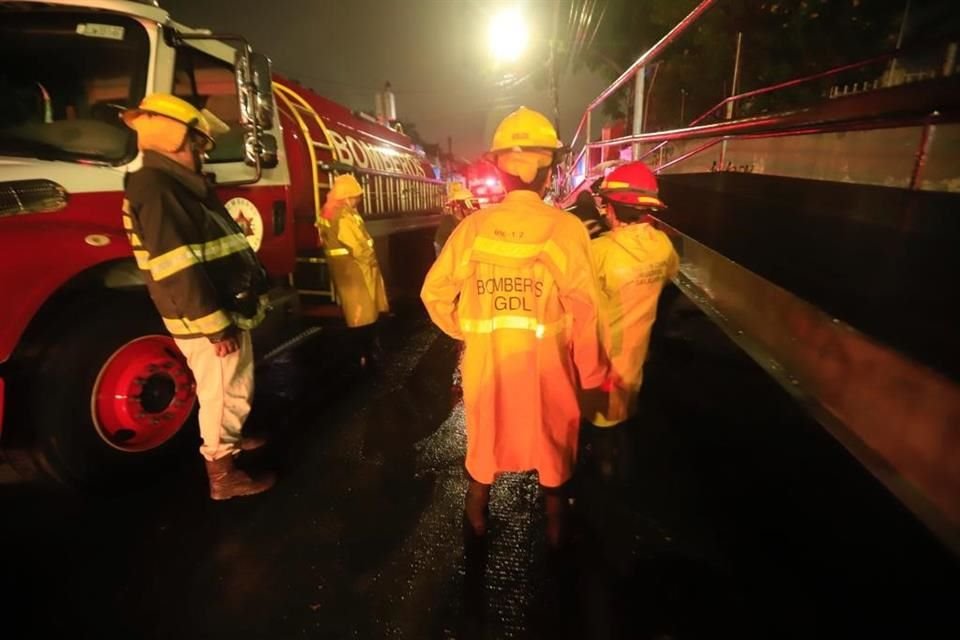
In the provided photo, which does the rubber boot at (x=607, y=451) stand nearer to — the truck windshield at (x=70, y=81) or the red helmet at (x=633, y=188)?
the red helmet at (x=633, y=188)

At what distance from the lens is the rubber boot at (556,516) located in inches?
83.5

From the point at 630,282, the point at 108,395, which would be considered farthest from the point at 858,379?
the point at 108,395

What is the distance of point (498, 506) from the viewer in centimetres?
261

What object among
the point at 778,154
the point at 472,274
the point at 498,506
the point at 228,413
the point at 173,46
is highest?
the point at 173,46

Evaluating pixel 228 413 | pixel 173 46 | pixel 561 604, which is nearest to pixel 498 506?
pixel 561 604

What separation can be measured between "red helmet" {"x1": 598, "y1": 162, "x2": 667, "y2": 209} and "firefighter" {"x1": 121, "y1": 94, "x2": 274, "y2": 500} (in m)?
2.07

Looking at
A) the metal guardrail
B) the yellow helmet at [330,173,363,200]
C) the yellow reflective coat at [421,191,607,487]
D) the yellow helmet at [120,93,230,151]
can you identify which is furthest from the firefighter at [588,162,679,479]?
the yellow helmet at [330,173,363,200]

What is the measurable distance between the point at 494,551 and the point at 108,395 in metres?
2.29

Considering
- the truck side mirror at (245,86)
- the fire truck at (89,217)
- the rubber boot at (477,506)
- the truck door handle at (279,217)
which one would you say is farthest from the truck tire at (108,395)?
the rubber boot at (477,506)

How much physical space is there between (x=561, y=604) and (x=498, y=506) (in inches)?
27.7

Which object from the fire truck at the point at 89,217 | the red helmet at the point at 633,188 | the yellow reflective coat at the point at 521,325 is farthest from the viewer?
the red helmet at the point at 633,188

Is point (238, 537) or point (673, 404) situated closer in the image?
point (238, 537)

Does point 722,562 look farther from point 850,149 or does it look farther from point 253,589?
point 850,149

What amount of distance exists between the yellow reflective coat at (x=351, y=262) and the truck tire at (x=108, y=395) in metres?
2.07
